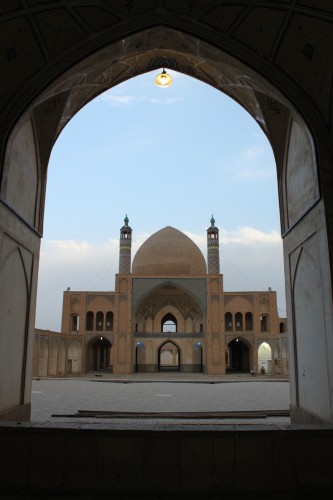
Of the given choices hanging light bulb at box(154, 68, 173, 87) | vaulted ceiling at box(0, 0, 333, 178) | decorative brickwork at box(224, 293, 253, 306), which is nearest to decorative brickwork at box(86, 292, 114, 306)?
decorative brickwork at box(224, 293, 253, 306)

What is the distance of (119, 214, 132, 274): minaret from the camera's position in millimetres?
27562

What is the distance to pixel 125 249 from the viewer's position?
1101 inches

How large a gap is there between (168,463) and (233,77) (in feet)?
16.2

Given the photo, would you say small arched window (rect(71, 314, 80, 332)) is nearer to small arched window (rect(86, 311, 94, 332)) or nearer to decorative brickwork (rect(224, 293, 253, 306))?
small arched window (rect(86, 311, 94, 332))

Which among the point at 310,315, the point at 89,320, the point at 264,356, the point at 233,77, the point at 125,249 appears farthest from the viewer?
the point at 125,249

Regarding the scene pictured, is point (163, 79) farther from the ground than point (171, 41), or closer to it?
farther from the ground

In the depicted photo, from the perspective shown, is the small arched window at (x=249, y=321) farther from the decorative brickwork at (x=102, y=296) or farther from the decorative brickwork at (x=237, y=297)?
the decorative brickwork at (x=102, y=296)

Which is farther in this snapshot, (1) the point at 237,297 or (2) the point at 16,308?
(1) the point at 237,297

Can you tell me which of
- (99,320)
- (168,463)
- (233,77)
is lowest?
(168,463)

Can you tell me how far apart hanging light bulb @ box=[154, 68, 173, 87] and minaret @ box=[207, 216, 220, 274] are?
20.7 metres

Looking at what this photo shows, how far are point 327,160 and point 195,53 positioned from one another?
231 cm

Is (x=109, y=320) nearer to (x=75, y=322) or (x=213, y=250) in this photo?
(x=75, y=322)

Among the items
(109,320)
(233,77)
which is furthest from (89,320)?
(233,77)

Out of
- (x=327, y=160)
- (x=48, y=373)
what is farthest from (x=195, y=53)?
(x=48, y=373)
